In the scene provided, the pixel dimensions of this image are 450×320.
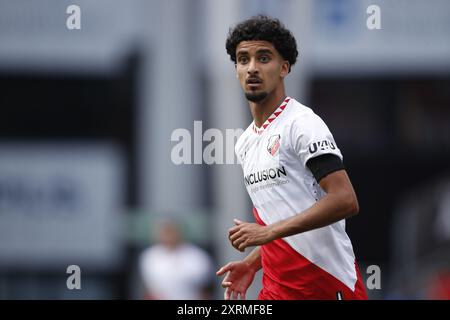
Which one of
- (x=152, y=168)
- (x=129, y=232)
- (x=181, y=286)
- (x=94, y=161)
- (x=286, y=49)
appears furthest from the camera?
(x=94, y=161)

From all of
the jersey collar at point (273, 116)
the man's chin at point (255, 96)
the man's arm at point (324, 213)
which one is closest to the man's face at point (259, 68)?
the man's chin at point (255, 96)

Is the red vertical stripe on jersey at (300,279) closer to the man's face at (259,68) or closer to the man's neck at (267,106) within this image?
the man's neck at (267,106)

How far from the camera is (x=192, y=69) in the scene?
906 inches

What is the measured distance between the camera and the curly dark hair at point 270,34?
5848mm

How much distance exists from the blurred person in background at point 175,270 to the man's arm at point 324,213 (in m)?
7.26

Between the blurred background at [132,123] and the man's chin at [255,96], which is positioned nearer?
the man's chin at [255,96]

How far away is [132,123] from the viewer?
2591 centimetres

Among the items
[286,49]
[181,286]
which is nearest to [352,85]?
[181,286]

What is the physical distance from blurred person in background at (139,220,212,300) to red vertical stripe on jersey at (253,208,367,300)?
6.80 m

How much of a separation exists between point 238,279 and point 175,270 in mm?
6822

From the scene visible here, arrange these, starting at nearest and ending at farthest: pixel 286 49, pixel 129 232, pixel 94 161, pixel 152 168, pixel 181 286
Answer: pixel 286 49 → pixel 181 286 → pixel 129 232 → pixel 152 168 → pixel 94 161

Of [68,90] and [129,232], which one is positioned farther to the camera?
[68,90]

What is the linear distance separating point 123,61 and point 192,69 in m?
3.30

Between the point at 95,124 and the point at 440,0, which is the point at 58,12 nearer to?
the point at 95,124
